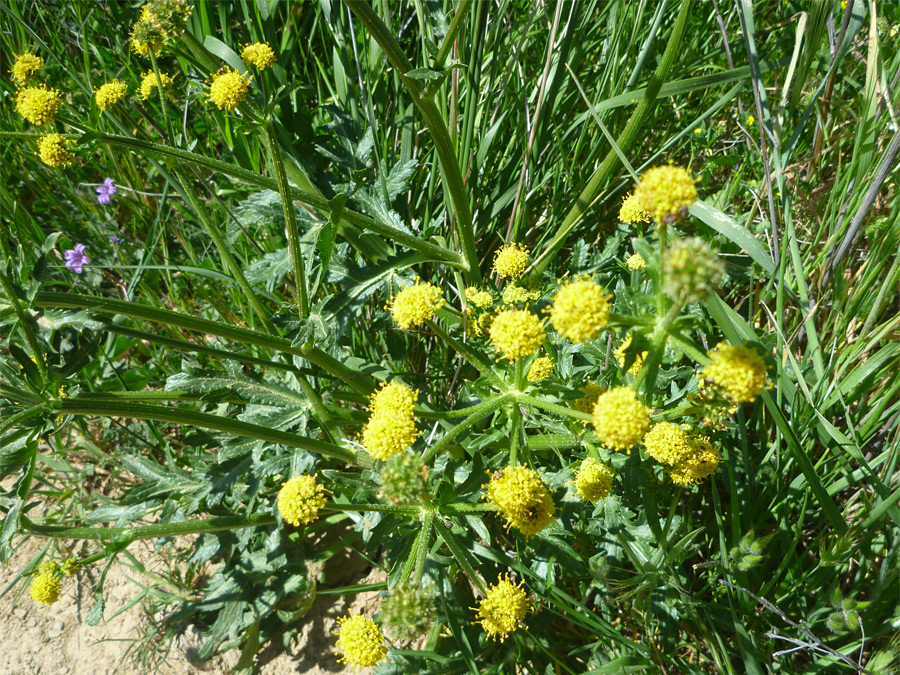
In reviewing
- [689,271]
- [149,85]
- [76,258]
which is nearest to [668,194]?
[689,271]

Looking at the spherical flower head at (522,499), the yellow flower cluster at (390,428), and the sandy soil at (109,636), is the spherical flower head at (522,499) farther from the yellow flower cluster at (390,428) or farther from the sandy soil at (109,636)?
the sandy soil at (109,636)

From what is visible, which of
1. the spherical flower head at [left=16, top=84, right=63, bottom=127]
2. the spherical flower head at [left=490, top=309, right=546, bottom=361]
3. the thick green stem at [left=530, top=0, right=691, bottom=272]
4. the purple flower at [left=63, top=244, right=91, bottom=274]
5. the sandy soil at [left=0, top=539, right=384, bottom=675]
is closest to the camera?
the spherical flower head at [left=490, top=309, right=546, bottom=361]

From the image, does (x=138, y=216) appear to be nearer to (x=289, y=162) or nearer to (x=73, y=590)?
(x=289, y=162)

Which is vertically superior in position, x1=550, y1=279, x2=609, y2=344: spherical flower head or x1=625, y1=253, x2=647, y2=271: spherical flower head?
x1=550, y1=279, x2=609, y2=344: spherical flower head

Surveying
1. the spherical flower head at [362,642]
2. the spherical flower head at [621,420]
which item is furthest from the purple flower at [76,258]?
the spherical flower head at [621,420]

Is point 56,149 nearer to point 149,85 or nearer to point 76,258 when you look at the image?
point 149,85

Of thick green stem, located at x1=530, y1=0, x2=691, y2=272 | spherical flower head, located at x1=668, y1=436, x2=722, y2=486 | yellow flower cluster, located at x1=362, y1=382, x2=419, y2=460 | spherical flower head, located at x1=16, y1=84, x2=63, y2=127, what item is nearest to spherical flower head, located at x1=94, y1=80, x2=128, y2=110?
spherical flower head, located at x1=16, y1=84, x2=63, y2=127

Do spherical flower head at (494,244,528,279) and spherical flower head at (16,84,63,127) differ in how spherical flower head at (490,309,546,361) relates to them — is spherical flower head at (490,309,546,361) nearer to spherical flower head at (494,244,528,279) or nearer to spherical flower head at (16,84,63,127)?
spherical flower head at (494,244,528,279)
